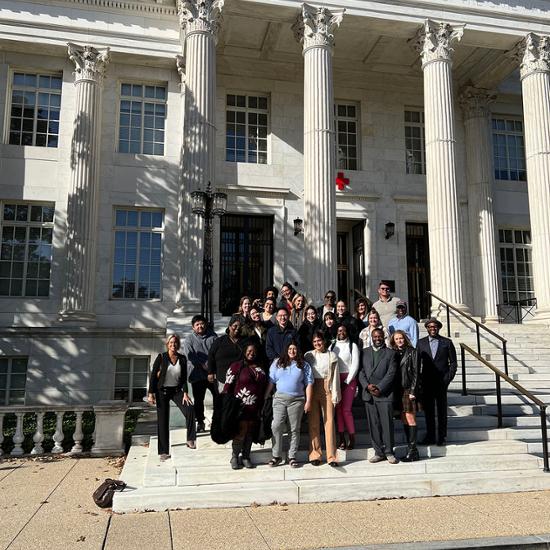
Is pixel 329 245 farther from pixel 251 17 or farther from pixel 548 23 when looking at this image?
pixel 548 23

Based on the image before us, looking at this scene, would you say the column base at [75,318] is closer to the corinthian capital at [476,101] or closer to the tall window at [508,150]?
the corinthian capital at [476,101]

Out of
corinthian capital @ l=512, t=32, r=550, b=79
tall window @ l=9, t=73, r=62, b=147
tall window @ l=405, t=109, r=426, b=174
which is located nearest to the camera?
corinthian capital @ l=512, t=32, r=550, b=79

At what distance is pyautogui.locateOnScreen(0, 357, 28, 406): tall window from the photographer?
49.0 feet

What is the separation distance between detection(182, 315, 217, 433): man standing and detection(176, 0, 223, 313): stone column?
4828 mm

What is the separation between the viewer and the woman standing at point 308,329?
8188mm

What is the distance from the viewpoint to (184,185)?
13.9 meters

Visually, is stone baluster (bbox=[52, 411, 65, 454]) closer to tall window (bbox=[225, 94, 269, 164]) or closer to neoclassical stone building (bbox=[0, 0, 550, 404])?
neoclassical stone building (bbox=[0, 0, 550, 404])

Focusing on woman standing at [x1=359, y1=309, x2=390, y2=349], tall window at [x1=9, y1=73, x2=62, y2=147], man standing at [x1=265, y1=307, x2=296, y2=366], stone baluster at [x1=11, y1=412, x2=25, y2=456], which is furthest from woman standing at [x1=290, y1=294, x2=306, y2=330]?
tall window at [x1=9, y1=73, x2=62, y2=147]

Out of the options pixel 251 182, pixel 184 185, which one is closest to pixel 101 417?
pixel 184 185

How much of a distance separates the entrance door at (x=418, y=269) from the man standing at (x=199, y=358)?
11.1 meters

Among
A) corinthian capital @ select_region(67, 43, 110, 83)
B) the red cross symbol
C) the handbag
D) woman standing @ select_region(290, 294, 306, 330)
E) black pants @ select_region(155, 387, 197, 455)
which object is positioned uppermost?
corinthian capital @ select_region(67, 43, 110, 83)

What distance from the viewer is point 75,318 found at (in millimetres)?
15086

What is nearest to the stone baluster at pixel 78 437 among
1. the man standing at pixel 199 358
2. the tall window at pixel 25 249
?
the man standing at pixel 199 358

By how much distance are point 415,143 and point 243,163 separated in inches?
249
